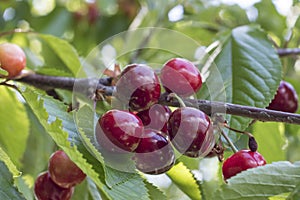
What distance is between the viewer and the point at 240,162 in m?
1.06

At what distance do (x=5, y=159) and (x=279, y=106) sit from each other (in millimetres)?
837

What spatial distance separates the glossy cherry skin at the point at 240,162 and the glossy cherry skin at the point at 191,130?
3.7 inches

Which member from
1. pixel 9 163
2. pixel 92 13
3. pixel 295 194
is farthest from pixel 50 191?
pixel 92 13

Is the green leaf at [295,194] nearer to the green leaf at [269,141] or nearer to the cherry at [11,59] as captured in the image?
the green leaf at [269,141]

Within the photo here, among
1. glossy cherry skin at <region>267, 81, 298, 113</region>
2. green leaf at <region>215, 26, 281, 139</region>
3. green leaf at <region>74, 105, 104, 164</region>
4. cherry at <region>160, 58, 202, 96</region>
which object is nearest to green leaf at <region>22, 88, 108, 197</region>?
green leaf at <region>74, 105, 104, 164</region>

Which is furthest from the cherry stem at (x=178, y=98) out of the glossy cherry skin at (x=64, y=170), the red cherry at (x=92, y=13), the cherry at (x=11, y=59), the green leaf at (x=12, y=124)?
the red cherry at (x=92, y=13)

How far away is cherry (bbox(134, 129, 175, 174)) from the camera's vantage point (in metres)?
0.99

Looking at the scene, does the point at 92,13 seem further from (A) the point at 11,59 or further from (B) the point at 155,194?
(B) the point at 155,194

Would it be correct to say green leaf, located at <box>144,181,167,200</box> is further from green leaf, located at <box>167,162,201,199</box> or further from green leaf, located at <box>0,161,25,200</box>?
green leaf, located at <box>0,161,25,200</box>

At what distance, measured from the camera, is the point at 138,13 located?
10.1ft

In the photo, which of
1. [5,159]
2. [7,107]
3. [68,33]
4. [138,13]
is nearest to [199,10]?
[138,13]

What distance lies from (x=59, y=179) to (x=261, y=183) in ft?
1.44

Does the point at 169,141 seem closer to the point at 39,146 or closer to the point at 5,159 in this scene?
the point at 5,159

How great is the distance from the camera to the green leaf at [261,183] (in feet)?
2.94
